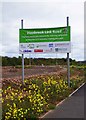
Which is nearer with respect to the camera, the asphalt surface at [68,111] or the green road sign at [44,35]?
the asphalt surface at [68,111]

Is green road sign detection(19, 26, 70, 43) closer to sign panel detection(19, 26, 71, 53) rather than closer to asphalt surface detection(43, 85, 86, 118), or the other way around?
sign panel detection(19, 26, 71, 53)

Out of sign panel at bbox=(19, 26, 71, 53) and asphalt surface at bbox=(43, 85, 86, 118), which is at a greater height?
sign panel at bbox=(19, 26, 71, 53)

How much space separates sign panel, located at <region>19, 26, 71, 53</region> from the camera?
2089 cm

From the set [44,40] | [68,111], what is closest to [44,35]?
[44,40]

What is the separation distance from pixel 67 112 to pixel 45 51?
31.7 feet

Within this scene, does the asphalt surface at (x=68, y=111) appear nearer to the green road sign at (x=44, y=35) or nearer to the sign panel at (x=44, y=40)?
the sign panel at (x=44, y=40)

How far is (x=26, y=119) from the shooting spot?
32.9 feet

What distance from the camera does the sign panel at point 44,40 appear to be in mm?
20891

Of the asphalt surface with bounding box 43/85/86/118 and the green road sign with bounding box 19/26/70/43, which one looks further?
the green road sign with bounding box 19/26/70/43

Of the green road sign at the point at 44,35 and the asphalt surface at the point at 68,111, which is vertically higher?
the green road sign at the point at 44,35

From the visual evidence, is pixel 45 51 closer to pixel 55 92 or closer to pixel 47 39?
pixel 47 39

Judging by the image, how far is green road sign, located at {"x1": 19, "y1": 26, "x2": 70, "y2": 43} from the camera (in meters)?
20.9

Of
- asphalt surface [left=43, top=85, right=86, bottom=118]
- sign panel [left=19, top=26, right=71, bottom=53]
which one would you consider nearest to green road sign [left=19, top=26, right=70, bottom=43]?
sign panel [left=19, top=26, right=71, bottom=53]

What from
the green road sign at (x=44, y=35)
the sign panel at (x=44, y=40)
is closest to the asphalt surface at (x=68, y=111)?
the sign panel at (x=44, y=40)
